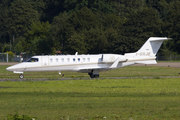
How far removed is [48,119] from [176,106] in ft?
20.2

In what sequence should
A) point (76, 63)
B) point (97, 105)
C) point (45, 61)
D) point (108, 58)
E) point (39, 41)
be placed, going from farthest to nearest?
1. point (39, 41)
2. point (108, 58)
3. point (76, 63)
4. point (45, 61)
5. point (97, 105)

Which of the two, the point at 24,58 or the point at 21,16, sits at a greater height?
the point at 21,16

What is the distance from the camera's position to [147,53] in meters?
37.2

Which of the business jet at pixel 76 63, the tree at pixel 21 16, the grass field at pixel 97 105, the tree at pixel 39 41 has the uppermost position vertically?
the tree at pixel 21 16

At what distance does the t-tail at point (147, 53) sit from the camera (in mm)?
36438

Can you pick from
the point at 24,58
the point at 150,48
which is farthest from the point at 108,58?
the point at 24,58

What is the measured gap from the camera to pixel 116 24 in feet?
340

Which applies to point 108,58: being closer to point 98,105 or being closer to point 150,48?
point 150,48

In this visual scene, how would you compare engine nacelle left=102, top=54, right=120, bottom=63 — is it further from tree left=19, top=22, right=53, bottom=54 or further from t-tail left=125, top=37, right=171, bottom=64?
tree left=19, top=22, right=53, bottom=54

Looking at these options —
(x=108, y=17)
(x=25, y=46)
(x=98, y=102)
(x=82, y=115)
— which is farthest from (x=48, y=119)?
(x=25, y=46)

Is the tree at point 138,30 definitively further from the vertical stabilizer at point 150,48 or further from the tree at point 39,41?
the vertical stabilizer at point 150,48

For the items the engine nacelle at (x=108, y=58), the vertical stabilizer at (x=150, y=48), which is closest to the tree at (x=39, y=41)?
the vertical stabilizer at (x=150, y=48)

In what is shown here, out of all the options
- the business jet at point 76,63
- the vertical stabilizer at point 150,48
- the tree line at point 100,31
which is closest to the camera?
the business jet at point 76,63

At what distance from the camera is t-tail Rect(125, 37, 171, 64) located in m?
36.4
